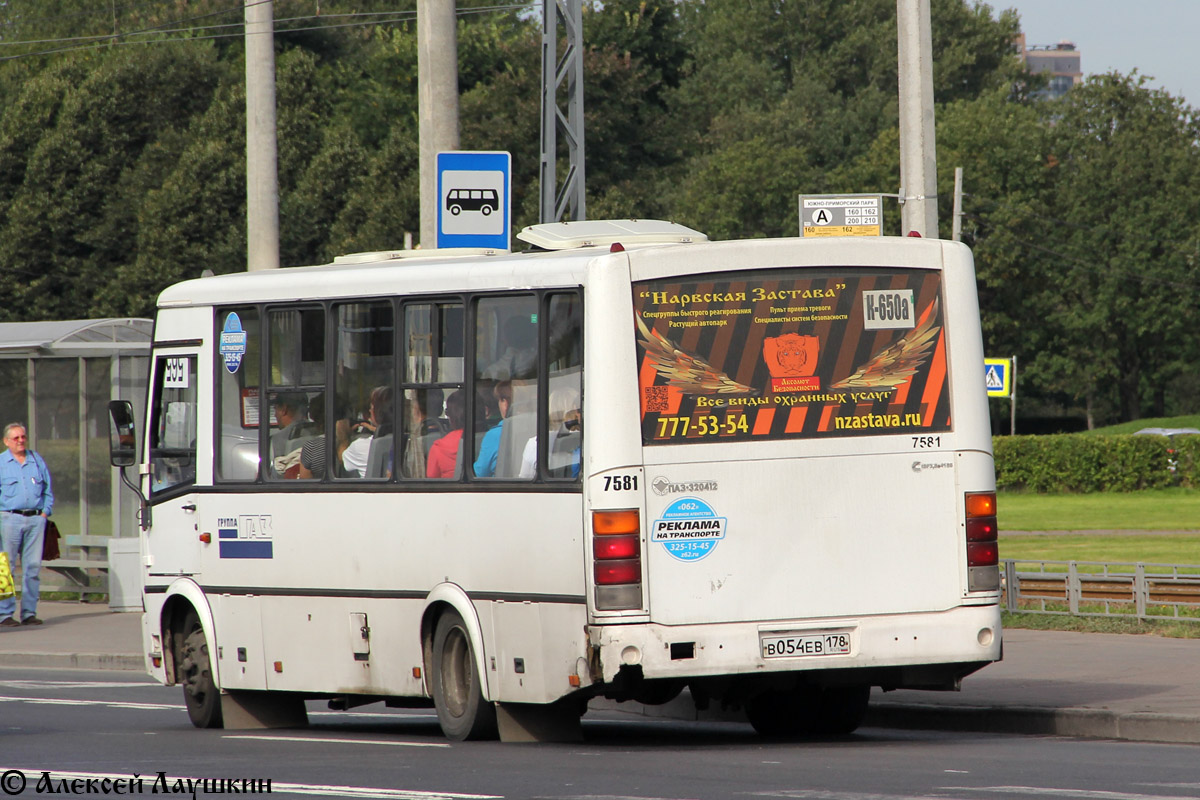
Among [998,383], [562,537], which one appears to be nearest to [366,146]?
[998,383]

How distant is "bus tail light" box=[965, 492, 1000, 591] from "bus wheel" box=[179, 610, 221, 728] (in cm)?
491

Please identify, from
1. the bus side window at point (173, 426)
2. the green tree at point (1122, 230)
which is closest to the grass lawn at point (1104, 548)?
the bus side window at point (173, 426)

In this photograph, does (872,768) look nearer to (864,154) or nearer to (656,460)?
(656,460)

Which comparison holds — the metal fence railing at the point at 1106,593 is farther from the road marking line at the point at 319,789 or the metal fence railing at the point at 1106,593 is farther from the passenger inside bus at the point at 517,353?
the road marking line at the point at 319,789

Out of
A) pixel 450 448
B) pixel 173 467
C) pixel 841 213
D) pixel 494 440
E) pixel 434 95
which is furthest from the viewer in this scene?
pixel 434 95

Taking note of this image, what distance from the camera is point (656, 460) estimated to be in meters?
10.1

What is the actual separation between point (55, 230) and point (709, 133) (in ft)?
113

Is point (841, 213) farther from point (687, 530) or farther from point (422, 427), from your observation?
point (687, 530)

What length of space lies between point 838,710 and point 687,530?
7.13 feet

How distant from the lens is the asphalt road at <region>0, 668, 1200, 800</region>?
8.57 metres

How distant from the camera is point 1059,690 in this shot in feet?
41.8

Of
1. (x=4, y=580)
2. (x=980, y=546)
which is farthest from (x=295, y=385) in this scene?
(x=4, y=580)

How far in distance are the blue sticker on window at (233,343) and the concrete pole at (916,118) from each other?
6.22m

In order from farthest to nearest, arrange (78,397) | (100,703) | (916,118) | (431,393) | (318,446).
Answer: (78,397) < (916,118) < (100,703) < (318,446) < (431,393)
